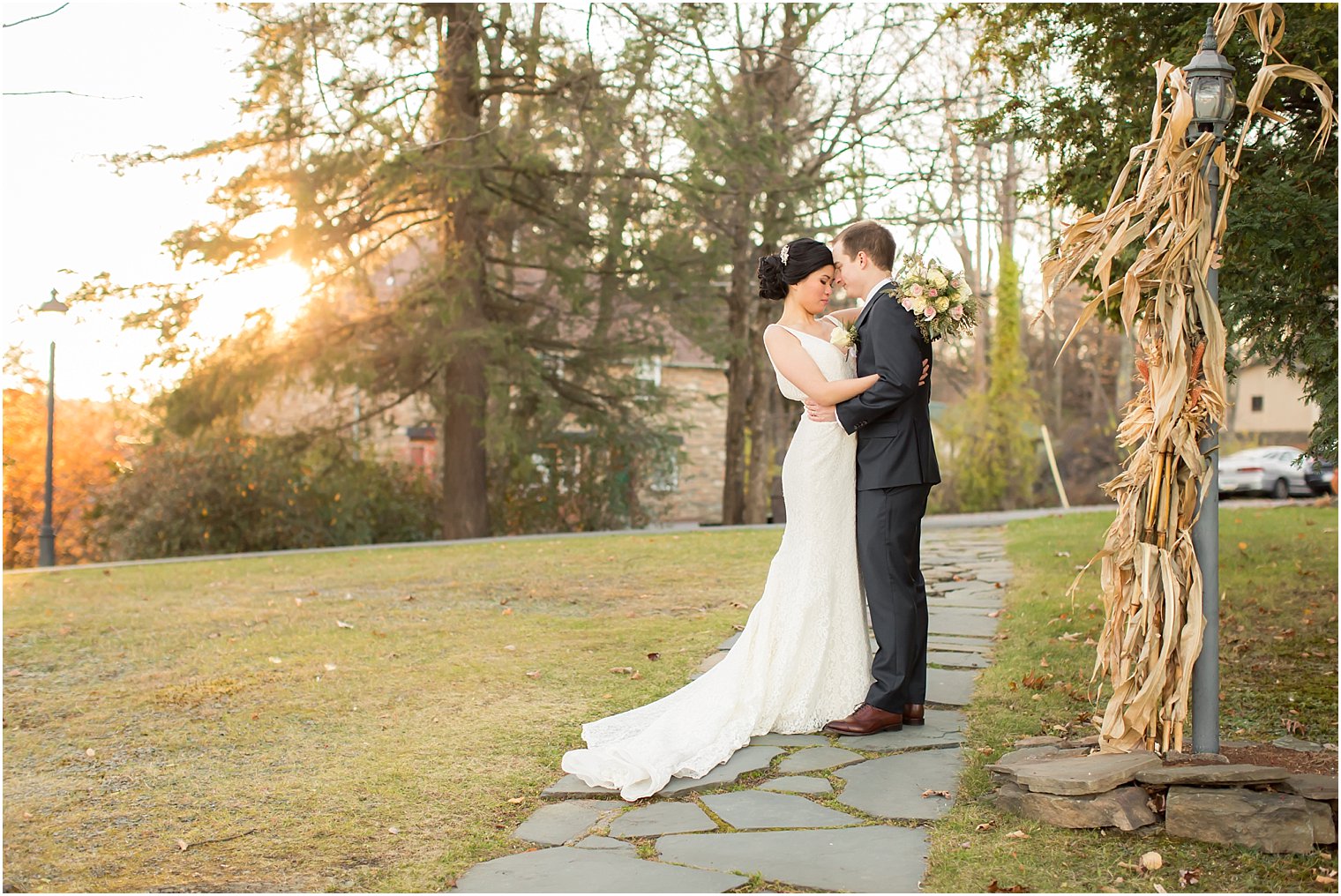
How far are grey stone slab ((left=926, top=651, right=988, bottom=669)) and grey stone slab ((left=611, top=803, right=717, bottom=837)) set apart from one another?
2.58 meters

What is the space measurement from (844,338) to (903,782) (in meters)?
1.94

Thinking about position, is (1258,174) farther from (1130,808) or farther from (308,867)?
(308,867)

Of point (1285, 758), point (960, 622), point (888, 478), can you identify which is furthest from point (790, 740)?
point (960, 622)

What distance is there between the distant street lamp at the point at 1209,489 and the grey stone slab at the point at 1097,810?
44cm

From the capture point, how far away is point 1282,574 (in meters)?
9.30

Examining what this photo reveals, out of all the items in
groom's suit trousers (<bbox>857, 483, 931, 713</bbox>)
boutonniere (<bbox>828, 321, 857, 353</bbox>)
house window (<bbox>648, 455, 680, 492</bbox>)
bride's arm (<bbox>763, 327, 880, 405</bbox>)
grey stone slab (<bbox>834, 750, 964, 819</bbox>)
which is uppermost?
boutonniere (<bbox>828, 321, 857, 353</bbox>)

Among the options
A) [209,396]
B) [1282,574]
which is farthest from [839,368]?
[209,396]

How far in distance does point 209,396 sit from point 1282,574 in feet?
45.0

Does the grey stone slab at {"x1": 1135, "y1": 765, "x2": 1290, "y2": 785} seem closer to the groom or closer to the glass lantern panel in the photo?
the groom

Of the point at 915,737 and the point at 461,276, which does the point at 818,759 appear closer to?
the point at 915,737

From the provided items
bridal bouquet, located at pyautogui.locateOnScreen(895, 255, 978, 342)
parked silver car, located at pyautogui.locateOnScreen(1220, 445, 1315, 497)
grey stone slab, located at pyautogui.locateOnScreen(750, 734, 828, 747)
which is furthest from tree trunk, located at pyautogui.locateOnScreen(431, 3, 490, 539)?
parked silver car, located at pyautogui.locateOnScreen(1220, 445, 1315, 497)

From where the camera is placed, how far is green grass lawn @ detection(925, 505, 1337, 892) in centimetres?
344

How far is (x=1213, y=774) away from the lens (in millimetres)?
3697

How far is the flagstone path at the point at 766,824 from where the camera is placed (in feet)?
11.7
